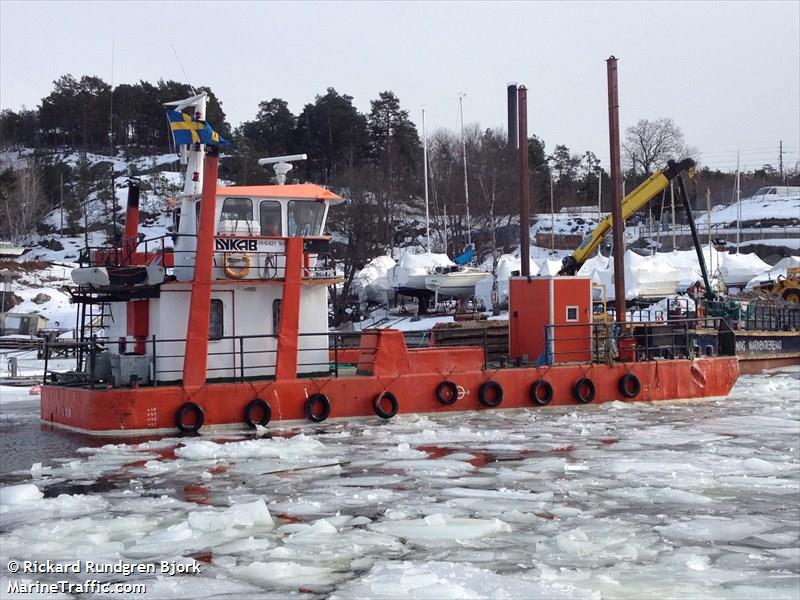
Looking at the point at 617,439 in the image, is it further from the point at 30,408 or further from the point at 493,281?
the point at 493,281

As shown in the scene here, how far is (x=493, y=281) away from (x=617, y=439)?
29.1 metres

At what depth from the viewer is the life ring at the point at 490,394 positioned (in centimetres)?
1816

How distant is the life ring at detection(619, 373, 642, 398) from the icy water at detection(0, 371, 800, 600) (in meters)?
3.24

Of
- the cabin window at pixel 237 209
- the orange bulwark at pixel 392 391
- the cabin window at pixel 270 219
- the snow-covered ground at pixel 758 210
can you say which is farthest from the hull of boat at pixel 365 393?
the snow-covered ground at pixel 758 210

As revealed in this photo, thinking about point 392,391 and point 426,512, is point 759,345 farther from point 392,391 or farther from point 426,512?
point 426,512

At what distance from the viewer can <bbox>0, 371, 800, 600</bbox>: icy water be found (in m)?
7.96

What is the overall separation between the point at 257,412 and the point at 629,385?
A: 794 cm

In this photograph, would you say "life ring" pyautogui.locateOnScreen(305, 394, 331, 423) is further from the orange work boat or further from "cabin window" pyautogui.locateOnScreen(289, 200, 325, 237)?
"cabin window" pyautogui.locateOnScreen(289, 200, 325, 237)

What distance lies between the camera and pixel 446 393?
17844mm

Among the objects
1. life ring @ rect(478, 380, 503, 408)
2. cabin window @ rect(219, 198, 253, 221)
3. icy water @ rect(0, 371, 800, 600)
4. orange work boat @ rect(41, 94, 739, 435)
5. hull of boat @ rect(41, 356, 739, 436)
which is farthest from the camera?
life ring @ rect(478, 380, 503, 408)

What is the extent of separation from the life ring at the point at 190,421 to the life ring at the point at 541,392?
6477 millimetres

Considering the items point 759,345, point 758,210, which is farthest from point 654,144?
point 759,345

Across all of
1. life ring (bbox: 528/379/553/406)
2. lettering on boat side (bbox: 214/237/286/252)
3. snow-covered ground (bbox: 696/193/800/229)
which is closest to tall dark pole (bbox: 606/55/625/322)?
life ring (bbox: 528/379/553/406)

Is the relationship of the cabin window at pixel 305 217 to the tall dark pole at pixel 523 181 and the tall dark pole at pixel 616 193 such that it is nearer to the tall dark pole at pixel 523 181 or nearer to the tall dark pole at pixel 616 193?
the tall dark pole at pixel 523 181
